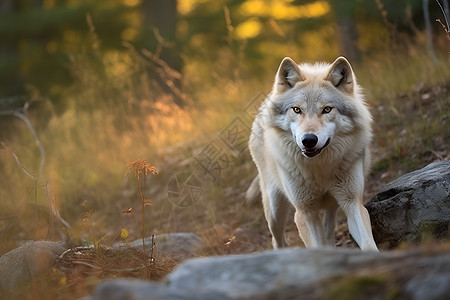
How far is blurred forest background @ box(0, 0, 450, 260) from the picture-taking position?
6.29 meters

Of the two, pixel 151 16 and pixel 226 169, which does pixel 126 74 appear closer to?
pixel 151 16

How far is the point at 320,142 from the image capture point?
3764 mm

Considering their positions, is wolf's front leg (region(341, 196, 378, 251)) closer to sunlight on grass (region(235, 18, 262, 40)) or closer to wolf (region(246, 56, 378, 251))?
wolf (region(246, 56, 378, 251))

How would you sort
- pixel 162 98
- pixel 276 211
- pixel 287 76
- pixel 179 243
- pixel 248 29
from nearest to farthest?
pixel 287 76, pixel 276 211, pixel 179 243, pixel 162 98, pixel 248 29

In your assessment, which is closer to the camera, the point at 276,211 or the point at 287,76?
the point at 287,76

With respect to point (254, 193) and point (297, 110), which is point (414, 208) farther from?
point (254, 193)

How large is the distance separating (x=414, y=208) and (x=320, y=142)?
96cm

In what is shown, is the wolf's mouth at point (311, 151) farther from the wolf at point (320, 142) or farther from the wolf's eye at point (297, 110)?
the wolf's eye at point (297, 110)

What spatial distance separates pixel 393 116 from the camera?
668cm

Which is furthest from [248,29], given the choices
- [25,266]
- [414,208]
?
[25,266]

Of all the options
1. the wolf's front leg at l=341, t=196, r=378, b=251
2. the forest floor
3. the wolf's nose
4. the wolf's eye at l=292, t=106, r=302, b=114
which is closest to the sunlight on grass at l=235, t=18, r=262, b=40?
the forest floor

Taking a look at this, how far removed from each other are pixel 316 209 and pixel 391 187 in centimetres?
64

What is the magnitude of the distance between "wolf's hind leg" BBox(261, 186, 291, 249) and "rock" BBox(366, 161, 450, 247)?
93 cm

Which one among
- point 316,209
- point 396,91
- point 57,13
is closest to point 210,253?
point 316,209
